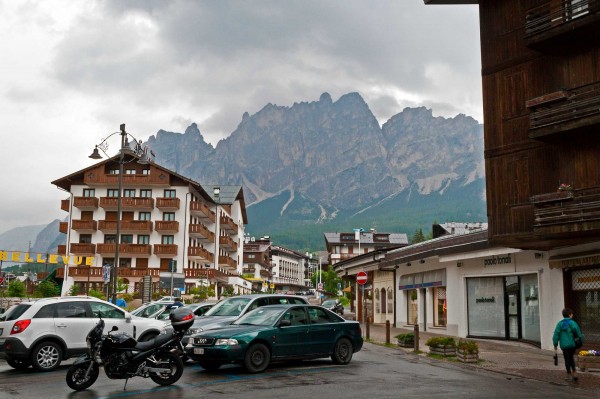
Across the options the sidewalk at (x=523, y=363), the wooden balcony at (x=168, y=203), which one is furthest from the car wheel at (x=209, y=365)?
the wooden balcony at (x=168, y=203)

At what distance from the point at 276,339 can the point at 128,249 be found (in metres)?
54.4

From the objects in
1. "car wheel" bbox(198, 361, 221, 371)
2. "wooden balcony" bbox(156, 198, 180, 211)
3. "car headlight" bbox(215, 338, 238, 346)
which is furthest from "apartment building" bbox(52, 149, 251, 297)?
"car headlight" bbox(215, 338, 238, 346)

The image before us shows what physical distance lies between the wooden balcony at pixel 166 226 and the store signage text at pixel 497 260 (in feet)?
146

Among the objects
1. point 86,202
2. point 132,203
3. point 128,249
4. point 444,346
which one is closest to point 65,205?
point 86,202

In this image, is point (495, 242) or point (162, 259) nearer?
point (495, 242)

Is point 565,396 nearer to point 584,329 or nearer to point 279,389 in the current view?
point 279,389

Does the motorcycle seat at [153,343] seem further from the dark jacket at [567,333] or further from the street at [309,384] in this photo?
the dark jacket at [567,333]

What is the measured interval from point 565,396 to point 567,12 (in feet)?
43.7

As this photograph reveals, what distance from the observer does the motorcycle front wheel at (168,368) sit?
40.8ft

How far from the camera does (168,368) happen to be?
12461 mm

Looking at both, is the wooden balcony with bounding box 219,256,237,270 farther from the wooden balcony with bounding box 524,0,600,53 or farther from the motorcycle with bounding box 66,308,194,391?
the motorcycle with bounding box 66,308,194,391

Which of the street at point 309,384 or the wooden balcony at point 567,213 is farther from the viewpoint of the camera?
the wooden balcony at point 567,213

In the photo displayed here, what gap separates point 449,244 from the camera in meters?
30.4

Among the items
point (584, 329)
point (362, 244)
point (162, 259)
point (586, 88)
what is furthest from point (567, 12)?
point (362, 244)
